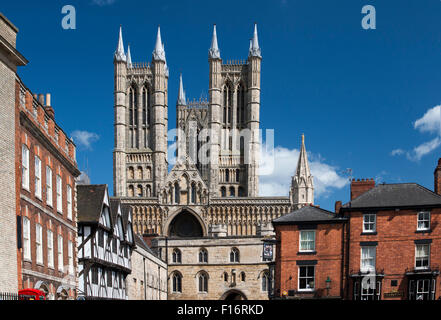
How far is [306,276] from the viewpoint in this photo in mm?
37875

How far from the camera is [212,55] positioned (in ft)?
363

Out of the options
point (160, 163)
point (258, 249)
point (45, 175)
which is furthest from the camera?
point (160, 163)

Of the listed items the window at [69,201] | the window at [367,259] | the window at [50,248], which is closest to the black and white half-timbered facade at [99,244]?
the window at [69,201]

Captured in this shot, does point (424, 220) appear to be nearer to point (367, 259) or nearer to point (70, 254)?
point (367, 259)

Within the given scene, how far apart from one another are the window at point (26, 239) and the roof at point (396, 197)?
2113cm

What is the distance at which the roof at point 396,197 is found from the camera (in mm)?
36688

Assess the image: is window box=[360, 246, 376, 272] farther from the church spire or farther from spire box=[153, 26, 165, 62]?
spire box=[153, 26, 165, 62]

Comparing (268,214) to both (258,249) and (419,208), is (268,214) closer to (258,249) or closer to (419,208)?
(258,249)

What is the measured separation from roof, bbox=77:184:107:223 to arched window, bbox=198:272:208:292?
38962 millimetres

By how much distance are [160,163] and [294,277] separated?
225ft

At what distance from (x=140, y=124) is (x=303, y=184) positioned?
29686 millimetres

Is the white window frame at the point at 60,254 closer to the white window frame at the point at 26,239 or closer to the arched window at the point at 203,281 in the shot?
the white window frame at the point at 26,239
